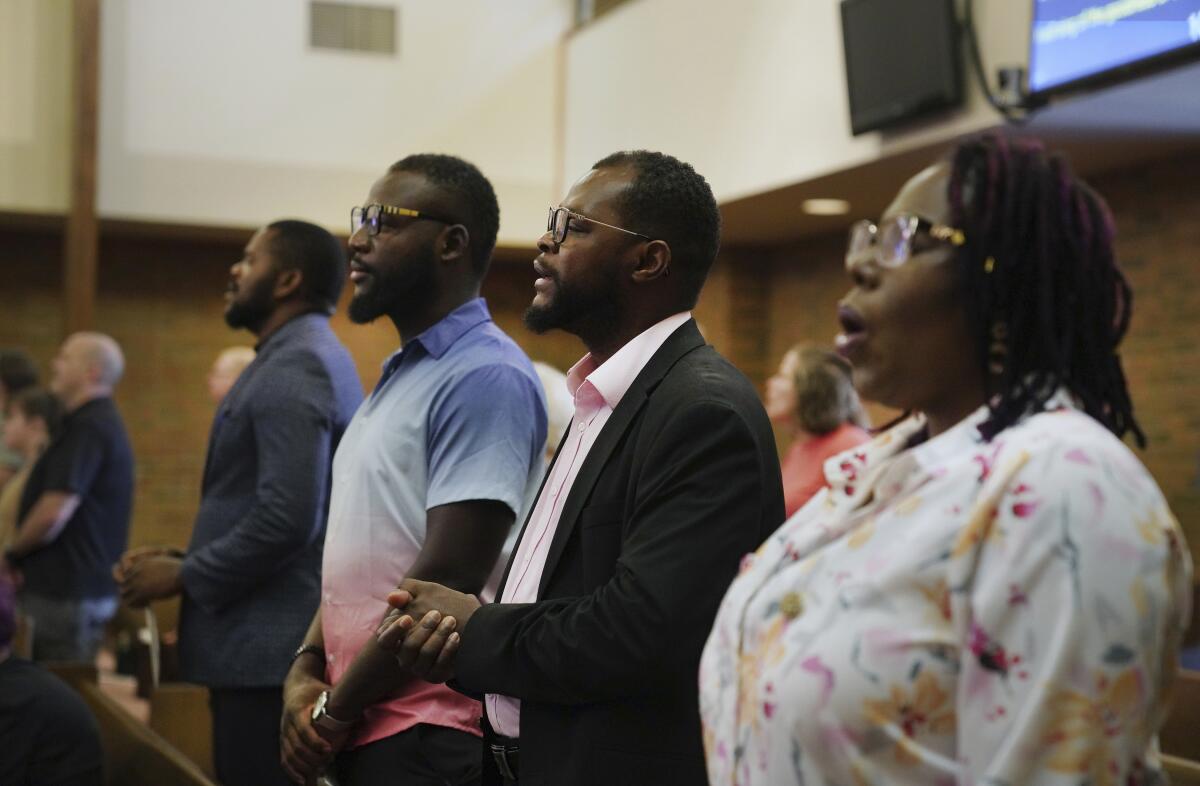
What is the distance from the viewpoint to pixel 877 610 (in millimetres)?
1280

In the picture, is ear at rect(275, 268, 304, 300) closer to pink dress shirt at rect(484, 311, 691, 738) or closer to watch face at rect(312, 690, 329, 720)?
watch face at rect(312, 690, 329, 720)

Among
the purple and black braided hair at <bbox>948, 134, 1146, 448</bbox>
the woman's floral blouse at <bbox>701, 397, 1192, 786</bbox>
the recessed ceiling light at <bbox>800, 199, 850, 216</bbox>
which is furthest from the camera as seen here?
the recessed ceiling light at <bbox>800, 199, 850, 216</bbox>

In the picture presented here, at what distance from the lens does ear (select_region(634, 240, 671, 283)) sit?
207 cm

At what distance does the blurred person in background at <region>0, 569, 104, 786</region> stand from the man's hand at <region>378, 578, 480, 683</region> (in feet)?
4.70

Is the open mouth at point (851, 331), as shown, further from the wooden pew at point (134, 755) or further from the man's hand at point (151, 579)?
the man's hand at point (151, 579)

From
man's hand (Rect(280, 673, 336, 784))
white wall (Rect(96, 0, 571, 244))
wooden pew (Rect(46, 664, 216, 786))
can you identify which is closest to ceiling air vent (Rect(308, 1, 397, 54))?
white wall (Rect(96, 0, 571, 244))

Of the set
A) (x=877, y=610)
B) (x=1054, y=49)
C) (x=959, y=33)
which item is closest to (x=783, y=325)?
(x=959, y=33)

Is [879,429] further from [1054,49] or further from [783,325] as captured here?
[783,325]

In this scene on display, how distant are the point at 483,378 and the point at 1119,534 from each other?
139 cm

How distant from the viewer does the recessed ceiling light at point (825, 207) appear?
8180 mm

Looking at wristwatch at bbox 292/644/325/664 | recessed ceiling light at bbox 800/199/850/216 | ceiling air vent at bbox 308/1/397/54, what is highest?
ceiling air vent at bbox 308/1/397/54

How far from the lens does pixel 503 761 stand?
200 cm

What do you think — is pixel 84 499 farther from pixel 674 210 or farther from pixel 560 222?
pixel 674 210

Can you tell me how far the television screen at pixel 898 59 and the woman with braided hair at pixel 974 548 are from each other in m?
5.05
